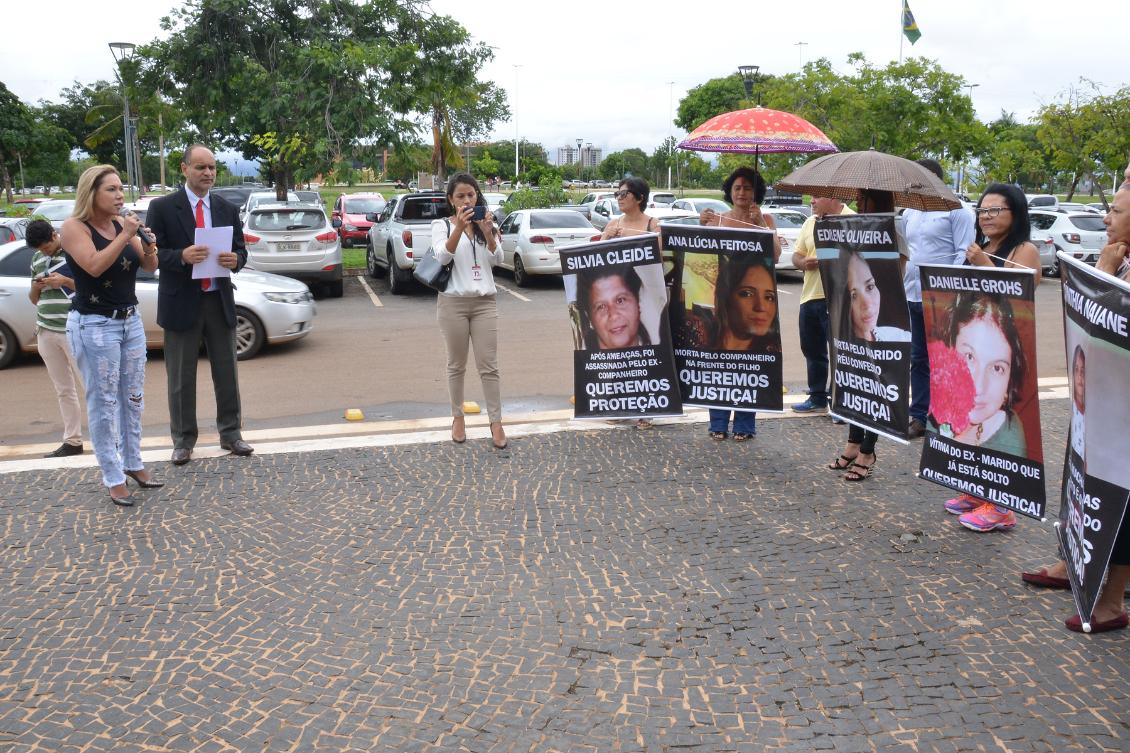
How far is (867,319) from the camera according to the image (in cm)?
587

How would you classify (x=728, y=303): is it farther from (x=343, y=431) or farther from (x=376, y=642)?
(x=376, y=642)

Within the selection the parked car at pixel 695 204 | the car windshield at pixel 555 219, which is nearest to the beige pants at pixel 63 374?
the car windshield at pixel 555 219

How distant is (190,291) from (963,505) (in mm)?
5007

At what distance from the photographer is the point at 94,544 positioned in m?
5.09

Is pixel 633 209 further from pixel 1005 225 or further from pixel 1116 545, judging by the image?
pixel 1116 545

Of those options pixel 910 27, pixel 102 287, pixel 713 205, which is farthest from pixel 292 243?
pixel 910 27

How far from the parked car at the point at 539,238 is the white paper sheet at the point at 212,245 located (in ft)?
37.2

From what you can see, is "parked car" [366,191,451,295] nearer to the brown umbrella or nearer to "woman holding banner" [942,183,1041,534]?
the brown umbrella

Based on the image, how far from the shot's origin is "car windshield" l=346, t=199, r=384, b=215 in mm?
30077

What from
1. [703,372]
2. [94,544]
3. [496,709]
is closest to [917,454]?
[703,372]

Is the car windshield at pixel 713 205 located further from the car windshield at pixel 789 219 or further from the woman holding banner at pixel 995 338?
the woman holding banner at pixel 995 338

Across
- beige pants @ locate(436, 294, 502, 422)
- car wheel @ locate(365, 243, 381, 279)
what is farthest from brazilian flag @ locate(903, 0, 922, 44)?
beige pants @ locate(436, 294, 502, 422)

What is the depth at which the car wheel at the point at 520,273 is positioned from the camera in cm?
1861

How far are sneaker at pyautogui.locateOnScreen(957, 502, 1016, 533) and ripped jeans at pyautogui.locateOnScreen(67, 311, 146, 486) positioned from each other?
4.83 m
